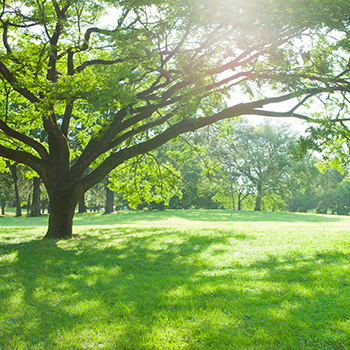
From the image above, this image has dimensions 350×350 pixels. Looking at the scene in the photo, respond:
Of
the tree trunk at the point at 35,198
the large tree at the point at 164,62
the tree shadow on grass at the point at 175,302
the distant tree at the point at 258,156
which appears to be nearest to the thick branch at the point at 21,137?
the large tree at the point at 164,62

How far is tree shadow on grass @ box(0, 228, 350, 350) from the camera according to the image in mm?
Answer: 3812

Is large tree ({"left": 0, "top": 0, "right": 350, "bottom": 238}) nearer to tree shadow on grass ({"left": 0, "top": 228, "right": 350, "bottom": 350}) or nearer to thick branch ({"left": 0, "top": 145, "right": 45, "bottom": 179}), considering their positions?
thick branch ({"left": 0, "top": 145, "right": 45, "bottom": 179})

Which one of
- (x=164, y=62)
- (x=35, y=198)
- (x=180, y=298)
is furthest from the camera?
(x=35, y=198)

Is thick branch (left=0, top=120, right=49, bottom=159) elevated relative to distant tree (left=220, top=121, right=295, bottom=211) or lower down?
lower down

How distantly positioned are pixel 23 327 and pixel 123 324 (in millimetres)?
1441

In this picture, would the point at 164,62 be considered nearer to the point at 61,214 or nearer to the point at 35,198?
the point at 61,214

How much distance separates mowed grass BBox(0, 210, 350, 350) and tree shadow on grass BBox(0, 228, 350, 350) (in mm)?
16

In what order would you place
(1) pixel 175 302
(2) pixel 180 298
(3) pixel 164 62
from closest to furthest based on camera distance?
(1) pixel 175 302 → (2) pixel 180 298 → (3) pixel 164 62

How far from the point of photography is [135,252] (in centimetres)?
906

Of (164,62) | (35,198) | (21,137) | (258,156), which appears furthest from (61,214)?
(258,156)

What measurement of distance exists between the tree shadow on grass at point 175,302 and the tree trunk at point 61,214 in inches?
129

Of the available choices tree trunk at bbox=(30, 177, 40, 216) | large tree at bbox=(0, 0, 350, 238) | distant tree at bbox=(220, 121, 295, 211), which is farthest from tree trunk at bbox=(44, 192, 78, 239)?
distant tree at bbox=(220, 121, 295, 211)

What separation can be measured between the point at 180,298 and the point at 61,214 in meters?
8.02

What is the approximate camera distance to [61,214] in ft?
38.4
